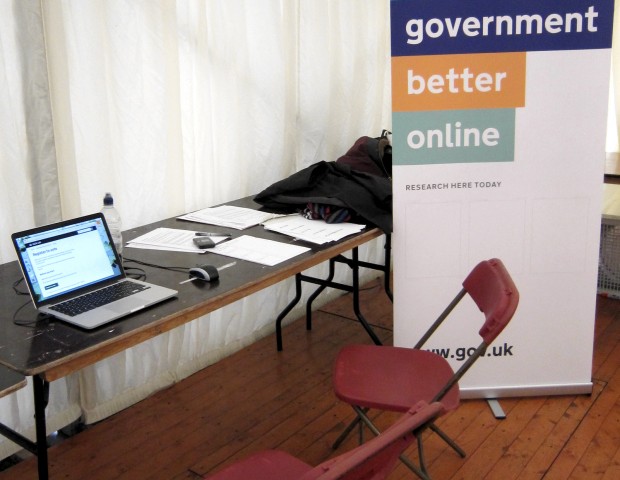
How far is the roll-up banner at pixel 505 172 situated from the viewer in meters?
2.34

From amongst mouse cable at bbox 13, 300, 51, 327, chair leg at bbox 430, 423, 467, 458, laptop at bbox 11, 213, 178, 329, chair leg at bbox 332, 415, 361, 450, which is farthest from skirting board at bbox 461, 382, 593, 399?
mouse cable at bbox 13, 300, 51, 327

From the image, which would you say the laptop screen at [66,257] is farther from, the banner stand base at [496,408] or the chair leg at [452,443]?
the banner stand base at [496,408]

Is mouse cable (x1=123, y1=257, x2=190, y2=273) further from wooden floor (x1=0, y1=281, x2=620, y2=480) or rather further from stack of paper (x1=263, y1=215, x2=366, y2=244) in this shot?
wooden floor (x1=0, y1=281, x2=620, y2=480)

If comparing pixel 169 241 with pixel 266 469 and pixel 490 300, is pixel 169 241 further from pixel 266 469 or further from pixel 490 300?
pixel 490 300

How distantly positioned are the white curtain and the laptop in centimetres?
56

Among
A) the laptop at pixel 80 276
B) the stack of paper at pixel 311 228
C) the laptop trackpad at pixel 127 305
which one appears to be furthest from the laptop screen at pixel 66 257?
the stack of paper at pixel 311 228

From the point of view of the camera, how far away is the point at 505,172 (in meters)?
2.47

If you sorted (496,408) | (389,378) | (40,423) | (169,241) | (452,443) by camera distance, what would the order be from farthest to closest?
(496,408) → (452,443) → (169,241) → (389,378) → (40,423)

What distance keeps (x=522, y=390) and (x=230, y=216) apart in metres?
1.36

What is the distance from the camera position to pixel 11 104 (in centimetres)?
218

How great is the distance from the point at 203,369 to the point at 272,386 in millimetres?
361

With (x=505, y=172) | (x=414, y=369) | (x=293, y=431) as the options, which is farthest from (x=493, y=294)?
(x=293, y=431)

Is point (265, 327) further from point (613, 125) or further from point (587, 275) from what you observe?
point (613, 125)

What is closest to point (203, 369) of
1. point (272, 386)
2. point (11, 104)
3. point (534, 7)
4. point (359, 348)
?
point (272, 386)
